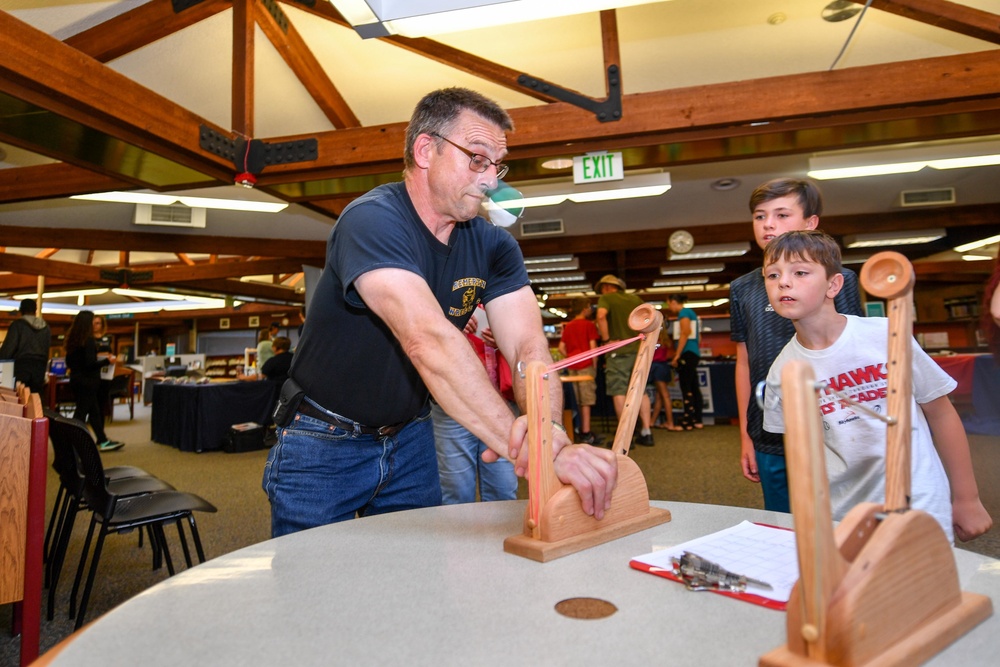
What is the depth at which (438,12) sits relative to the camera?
7.29ft

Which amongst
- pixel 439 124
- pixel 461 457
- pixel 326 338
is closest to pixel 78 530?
pixel 461 457

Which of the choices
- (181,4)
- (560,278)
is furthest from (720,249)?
(181,4)

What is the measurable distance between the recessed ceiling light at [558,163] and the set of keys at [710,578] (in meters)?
3.52

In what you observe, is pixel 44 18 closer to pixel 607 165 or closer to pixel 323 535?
pixel 607 165

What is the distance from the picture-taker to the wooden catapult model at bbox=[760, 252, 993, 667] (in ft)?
1.61

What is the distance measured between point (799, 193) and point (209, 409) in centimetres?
640

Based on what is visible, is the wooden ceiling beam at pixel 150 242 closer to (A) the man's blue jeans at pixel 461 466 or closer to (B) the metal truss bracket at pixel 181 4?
(B) the metal truss bracket at pixel 181 4

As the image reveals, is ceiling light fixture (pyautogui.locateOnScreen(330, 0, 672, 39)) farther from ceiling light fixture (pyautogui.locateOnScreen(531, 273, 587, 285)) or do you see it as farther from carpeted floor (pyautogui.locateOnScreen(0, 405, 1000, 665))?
ceiling light fixture (pyautogui.locateOnScreen(531, 273, 587, 285))

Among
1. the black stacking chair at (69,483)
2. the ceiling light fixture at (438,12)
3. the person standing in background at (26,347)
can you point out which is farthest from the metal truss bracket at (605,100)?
the person standing in background at (26,347)

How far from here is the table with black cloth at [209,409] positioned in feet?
21.3

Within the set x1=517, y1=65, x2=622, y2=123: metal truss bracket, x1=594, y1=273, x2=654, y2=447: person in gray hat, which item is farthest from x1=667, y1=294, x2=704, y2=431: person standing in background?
x1=517, y1=65, x2=622, y2=123: metal truss bracket

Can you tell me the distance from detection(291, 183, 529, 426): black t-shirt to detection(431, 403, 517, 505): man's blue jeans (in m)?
1.11

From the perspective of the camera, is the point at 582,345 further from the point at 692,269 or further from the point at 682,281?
the point at 682,281

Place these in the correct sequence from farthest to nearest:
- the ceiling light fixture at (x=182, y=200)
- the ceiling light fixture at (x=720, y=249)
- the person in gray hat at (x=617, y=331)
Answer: the ceiling light fixture at (x=720, y=249) → the person in gray hat at (x=617, y=331) → the ceiling light fixture at (x=182, y=200)
